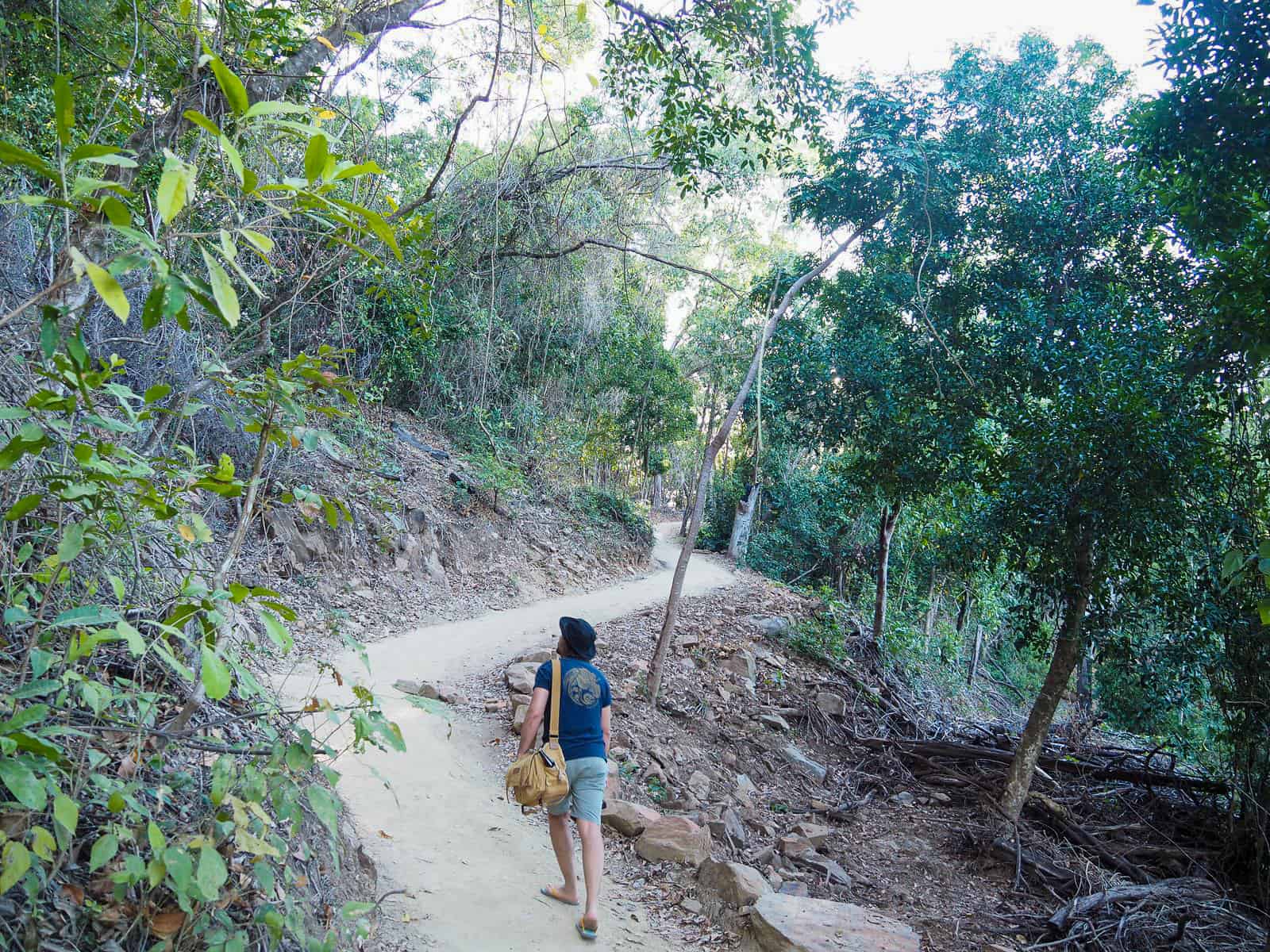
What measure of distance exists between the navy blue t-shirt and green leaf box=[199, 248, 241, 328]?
2.78 m

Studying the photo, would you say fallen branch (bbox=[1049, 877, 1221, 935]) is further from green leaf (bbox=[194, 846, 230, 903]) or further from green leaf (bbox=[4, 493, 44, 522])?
green leaf (bbox=[4, 493, 44, 522])

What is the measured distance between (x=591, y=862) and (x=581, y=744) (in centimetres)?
61

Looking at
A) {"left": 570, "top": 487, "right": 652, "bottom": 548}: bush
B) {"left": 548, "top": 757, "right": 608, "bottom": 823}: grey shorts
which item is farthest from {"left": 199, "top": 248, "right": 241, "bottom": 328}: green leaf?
{"left": 570, "top": 487, "right": 652, "bottom": 548}: bush

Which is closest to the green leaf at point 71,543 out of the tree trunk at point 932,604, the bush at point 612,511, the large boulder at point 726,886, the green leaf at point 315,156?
the green leaf at point 315,156

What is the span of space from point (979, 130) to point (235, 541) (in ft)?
30.8

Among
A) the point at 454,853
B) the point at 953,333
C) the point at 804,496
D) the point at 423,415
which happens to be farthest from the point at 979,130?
the point at 804,496

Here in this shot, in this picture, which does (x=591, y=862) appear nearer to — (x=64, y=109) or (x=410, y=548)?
(x=64, y=109)

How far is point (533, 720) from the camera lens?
12.2 feet

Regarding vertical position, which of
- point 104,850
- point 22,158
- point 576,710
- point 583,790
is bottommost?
point 583,790

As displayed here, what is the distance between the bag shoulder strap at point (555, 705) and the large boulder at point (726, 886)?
70.1 inches

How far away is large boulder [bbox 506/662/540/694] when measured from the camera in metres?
7.07

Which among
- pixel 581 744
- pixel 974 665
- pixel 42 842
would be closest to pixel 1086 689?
pixel 974 665

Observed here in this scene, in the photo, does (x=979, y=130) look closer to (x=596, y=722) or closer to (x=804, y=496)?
(x=596, y=722)

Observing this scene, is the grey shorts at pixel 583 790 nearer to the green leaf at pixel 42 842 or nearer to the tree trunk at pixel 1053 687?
the green leaf at pixel 42 842
